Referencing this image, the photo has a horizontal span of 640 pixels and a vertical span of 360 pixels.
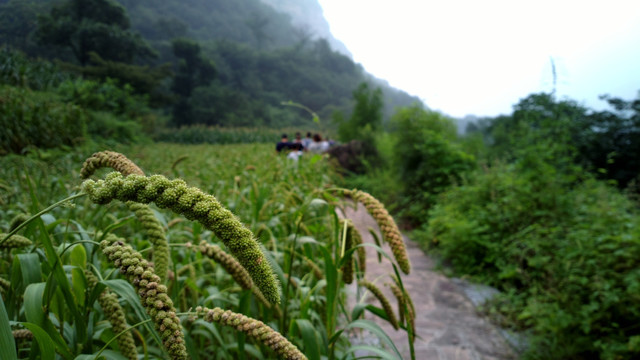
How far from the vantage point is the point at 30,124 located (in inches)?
247

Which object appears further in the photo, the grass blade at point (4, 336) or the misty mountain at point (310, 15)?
the misty mountain at point (310, 15)

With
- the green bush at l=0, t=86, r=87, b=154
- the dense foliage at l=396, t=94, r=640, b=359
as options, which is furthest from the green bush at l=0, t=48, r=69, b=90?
the dense foliage at l=396, t=94, r=640, b=359

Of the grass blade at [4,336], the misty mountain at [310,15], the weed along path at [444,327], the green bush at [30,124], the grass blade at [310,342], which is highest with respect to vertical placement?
the misty mountain at [310,15]

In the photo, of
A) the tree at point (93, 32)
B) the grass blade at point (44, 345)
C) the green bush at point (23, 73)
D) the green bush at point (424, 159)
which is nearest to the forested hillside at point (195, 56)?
the tree at point (93, 32)

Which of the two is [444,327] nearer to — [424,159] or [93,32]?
[424,159]

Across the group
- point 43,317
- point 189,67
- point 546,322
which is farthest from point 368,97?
point 189,67

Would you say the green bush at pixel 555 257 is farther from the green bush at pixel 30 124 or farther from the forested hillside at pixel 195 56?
the green bush at pixel 30 124

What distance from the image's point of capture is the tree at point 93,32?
2024 centimetres

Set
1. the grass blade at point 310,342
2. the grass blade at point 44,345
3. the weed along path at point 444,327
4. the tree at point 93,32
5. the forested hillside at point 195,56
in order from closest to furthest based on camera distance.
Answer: the grass blade at point 44,345 < the grass blade at point 310,342 < the weed along path at point 444,327 < the tree at point 93,32 < the forested hillside at point 195,56

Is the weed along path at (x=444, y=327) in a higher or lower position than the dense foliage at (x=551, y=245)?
lower

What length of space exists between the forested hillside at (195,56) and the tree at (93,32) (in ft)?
0.24

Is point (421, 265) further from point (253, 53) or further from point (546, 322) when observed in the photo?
point (253, 53)

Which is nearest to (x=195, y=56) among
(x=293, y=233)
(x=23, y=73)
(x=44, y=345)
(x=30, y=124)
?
Answer: (x=23, y=73)

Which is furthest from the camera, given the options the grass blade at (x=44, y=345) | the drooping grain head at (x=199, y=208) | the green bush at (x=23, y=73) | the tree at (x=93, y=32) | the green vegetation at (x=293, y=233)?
the tree at (x=93, y=32)
